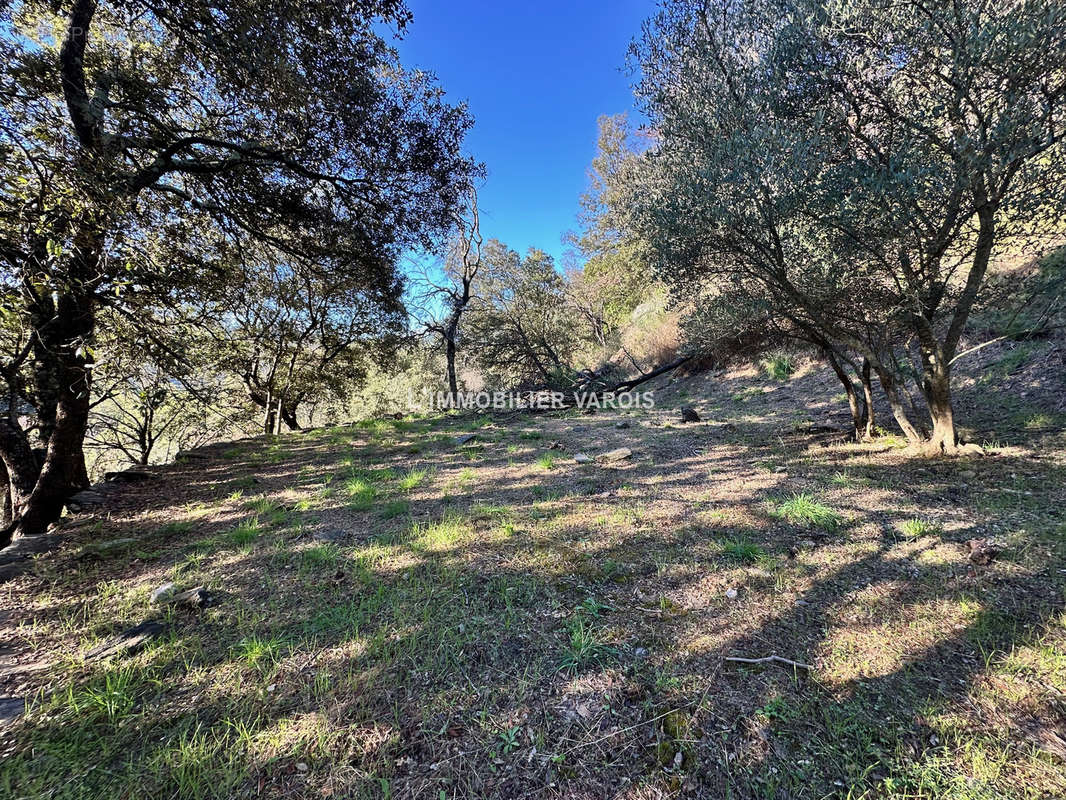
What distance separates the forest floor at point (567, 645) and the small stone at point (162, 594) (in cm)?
7

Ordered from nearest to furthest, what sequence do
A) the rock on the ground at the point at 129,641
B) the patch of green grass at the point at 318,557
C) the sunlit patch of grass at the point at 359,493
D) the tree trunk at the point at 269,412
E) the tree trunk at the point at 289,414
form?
the rock on the ground at the point at 129,641 → the patch of green grass at the point at 318,557 → the sunlit patch of grass at the point at 359,493 → the tree trunk at the point at 269,412 → the tree trunk at the point at 289,414

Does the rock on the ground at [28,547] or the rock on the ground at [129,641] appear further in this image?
the rock on the ground at [28,547]

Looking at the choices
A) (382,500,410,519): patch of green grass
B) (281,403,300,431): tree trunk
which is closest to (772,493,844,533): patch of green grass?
(382,500,410,519): patch of green grass

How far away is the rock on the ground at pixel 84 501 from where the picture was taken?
4453 millimetres

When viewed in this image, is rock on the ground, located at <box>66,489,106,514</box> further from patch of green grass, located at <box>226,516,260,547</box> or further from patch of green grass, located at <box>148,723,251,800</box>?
patch of green grass, located at <box>148,723,251,800</box>

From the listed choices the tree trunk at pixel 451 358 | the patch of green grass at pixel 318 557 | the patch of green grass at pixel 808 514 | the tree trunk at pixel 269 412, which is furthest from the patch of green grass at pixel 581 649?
the tree trunk at pixel 269 412

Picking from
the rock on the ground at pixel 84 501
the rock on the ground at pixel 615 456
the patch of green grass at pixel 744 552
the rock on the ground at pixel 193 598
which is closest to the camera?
the rock on the ground at pixel 193 598

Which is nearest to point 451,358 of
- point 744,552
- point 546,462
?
point 546,462

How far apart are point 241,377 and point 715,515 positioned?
49.0ft

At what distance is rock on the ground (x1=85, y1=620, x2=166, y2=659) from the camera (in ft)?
7.22

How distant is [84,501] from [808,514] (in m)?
8.27

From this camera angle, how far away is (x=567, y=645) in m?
2.25

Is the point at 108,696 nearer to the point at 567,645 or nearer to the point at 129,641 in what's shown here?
the point at 129,641

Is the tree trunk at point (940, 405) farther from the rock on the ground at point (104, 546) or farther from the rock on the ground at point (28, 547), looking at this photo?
the rock on the ground at point (28, 547)
